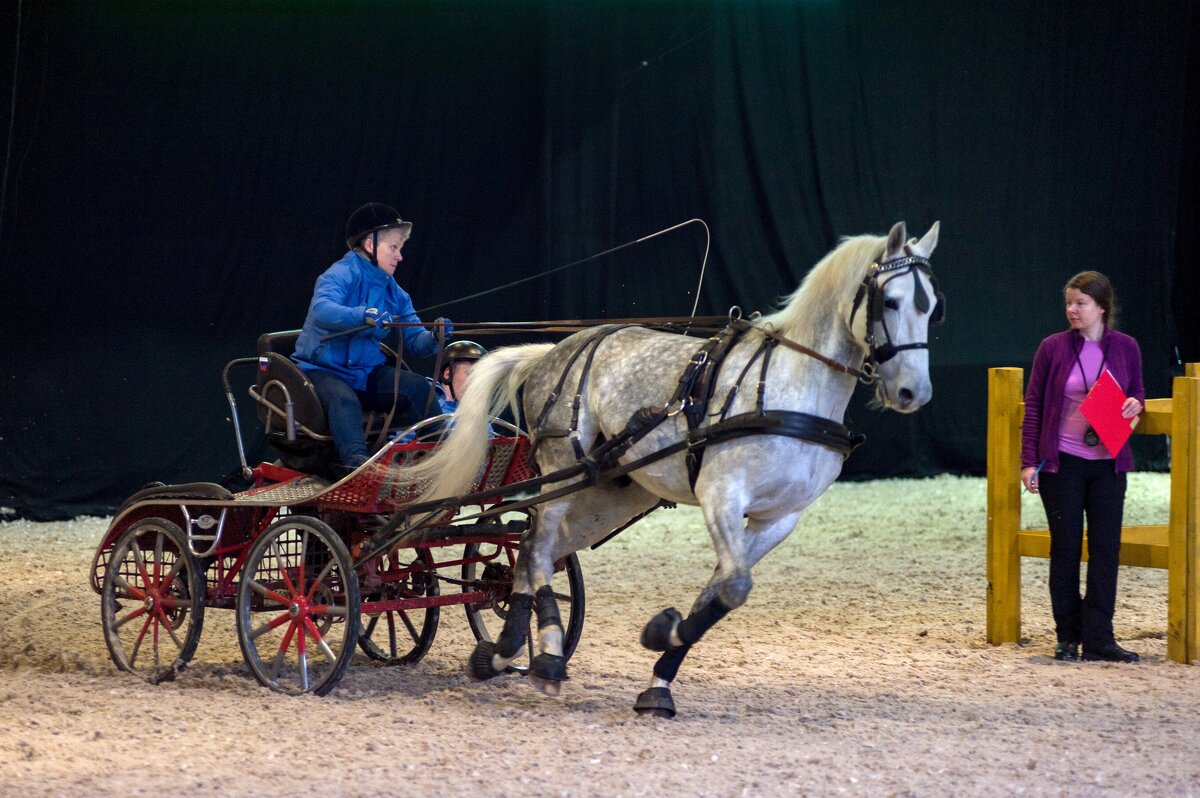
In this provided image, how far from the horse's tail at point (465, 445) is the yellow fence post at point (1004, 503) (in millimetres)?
1841

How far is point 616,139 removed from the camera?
9203 mm

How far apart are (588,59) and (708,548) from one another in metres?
3.56

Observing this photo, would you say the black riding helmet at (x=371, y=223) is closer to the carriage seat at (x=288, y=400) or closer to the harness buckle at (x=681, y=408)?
the carriage seat at (x=288, y=400)

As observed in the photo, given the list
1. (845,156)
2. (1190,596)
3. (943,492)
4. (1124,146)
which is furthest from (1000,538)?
(1124,146)

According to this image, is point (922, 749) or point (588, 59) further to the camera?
point (588, 59)

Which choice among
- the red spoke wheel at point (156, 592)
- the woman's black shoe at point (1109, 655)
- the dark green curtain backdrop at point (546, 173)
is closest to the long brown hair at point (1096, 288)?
the woman's black shoe at point (1109, 655)

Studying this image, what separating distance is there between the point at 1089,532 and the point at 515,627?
2063mm

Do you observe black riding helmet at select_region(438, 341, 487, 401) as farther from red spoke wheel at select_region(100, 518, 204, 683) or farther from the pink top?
the pink top

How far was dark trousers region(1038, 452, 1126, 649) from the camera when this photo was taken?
4602 mm

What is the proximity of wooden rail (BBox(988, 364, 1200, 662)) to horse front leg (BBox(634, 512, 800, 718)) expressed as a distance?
1.33 meters

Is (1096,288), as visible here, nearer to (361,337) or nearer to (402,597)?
(361,337)

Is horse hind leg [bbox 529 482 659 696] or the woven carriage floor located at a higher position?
horse hind leg [bbox 529 482 659 696]

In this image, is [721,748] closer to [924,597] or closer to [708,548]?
[924,597]

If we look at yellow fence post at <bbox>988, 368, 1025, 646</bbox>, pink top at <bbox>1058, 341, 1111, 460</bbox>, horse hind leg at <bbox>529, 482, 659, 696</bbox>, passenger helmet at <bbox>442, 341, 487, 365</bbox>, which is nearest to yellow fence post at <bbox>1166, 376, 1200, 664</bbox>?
pink top at <bbox>1058, 341, 1111, 460</bbox>
